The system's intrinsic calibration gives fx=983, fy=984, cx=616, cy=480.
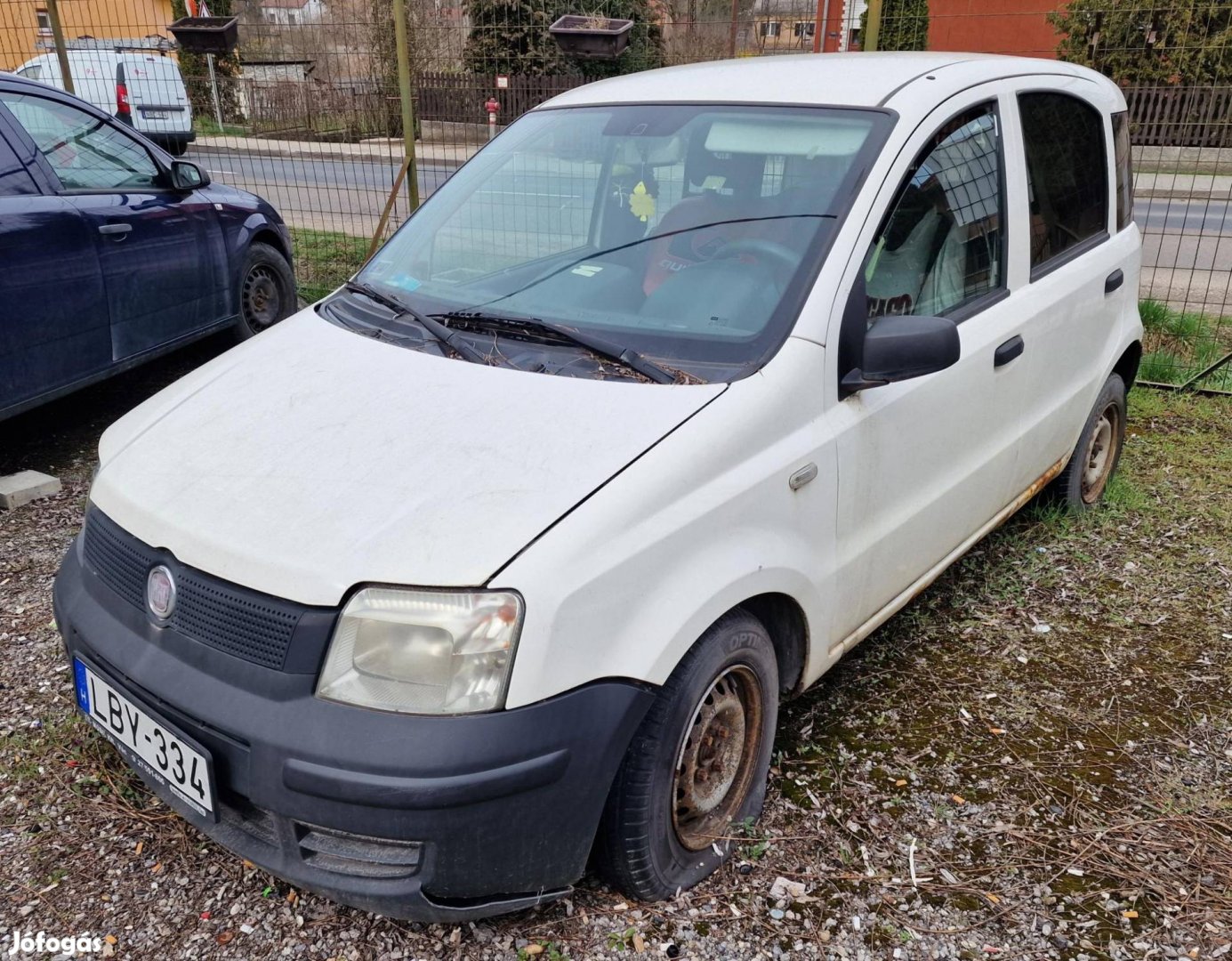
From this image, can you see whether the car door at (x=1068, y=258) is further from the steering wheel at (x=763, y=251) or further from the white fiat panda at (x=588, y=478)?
the steering wheel at (x=763, y=251)

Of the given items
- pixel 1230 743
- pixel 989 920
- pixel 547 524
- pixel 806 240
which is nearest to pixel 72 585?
pixel 547 524

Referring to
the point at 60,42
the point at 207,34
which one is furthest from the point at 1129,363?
the point at 60,42

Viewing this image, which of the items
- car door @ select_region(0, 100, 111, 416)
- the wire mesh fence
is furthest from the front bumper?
the wire mesh fence

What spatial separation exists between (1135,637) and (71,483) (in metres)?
4.59

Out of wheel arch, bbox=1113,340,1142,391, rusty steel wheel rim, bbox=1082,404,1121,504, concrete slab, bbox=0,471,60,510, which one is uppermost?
wheel arch, bbox=1113,340,1142,391

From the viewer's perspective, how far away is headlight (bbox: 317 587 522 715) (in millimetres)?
1838

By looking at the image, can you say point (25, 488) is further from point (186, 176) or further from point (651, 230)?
point (651, 230)

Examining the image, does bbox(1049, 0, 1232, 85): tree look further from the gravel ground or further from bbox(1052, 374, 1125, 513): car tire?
the gravel ground

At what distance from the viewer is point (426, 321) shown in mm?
2701

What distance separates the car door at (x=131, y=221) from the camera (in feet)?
15.6

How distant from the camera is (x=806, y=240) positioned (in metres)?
2.52

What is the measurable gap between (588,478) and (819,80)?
1.66m

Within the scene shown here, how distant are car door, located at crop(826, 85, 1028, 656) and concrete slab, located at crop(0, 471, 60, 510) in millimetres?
3679

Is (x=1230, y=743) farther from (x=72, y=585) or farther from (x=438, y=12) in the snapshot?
(x=438, y=12)
